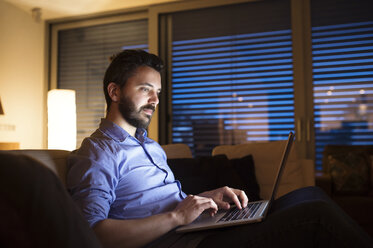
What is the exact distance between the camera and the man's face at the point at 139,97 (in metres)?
Answer: 1.28

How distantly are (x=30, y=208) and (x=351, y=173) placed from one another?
9.44 feet

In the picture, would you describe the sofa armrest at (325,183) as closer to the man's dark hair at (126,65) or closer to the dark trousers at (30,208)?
the man's dark hair at (126,65)

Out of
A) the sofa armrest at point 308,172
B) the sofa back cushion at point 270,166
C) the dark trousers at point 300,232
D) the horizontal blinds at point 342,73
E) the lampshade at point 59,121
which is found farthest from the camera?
the horizontal blinds at point 342,73

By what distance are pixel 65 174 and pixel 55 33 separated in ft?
12.5

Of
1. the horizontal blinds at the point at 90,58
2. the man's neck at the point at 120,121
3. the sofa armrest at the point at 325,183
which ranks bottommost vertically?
the sofa armrest at the point at 325,183

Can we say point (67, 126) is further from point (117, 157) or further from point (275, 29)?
point (275, 29)

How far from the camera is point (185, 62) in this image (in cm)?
392

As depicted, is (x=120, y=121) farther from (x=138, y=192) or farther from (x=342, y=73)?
(x=342, y=73)

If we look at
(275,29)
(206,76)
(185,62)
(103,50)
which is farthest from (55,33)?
(275,29)

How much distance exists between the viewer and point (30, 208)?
0.45 m

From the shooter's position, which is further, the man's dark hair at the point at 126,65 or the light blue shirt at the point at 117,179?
the man's dark hair at the point at 126,65

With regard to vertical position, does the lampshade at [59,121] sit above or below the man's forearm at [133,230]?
above

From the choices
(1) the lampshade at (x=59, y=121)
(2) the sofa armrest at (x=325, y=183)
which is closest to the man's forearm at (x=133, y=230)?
(1) the lampshade at (x=59, y=121)

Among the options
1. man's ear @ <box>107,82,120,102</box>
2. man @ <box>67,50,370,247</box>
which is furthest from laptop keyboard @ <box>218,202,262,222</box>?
man's ear @ <box>107,82,120,102</box>
